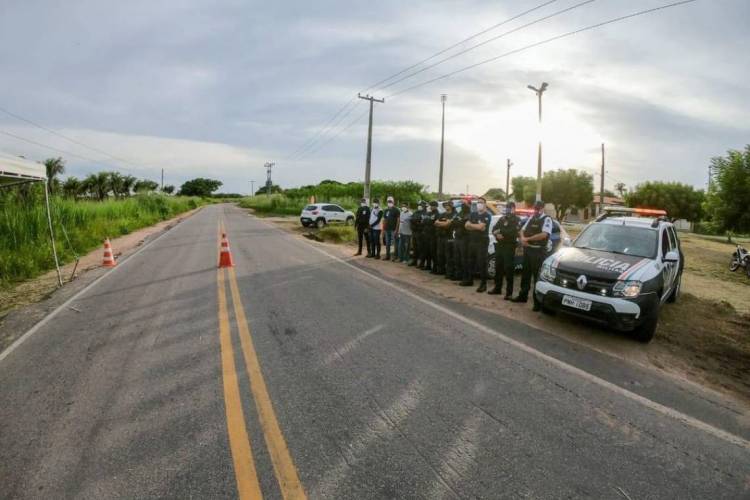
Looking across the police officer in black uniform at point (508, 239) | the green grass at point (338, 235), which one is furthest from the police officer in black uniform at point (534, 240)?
the green grass at point (338, 235)

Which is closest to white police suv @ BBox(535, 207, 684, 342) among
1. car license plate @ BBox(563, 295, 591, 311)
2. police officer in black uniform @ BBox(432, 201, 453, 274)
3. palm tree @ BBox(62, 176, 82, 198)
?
car license plate @ BBox(563, 295, 591, 311)

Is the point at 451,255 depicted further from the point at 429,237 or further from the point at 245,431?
A: the point at 245,431

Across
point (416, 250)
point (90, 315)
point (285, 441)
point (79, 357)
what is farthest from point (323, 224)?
point (285, 441)

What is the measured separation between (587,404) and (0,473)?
14.8 ft

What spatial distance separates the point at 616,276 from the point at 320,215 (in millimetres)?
24132

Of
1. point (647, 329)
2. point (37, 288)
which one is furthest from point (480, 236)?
point (37, 288)

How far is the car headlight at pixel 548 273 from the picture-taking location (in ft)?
20.8

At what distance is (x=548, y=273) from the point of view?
6.43 m

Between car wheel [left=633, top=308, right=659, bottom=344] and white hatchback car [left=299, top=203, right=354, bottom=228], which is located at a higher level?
white hatchback car [left=299, top=203, right=354, bottom=228]

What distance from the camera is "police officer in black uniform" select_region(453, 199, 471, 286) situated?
9398 mm

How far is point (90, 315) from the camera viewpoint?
6531 mm

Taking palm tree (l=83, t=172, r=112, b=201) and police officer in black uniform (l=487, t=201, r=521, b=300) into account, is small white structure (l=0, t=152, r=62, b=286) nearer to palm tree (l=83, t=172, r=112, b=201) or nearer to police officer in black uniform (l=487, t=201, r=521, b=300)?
police officer in black uniform (l=487, t=201, r=521, b=300)

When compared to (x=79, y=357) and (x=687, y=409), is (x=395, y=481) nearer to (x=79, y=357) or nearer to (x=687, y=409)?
(x=687, y=409)

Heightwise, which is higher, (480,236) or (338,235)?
(480,236)
